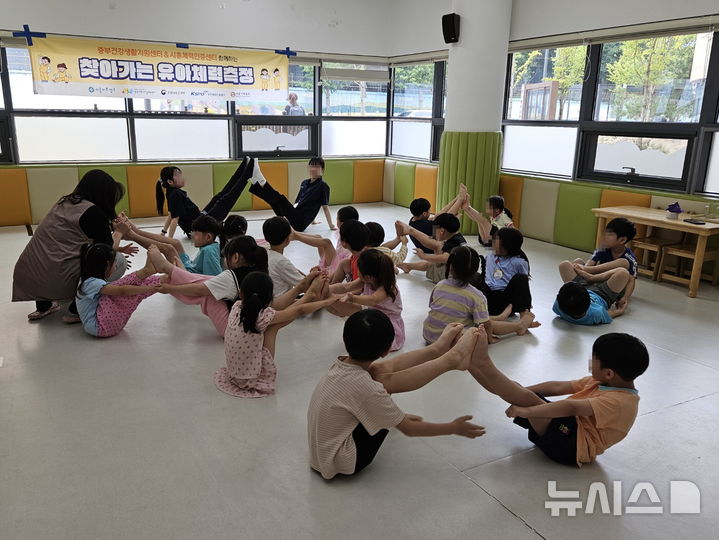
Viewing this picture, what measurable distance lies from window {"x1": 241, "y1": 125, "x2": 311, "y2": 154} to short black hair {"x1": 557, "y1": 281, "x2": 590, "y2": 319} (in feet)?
18.7

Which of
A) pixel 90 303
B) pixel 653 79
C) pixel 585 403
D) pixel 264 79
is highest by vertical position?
pixel 264 79

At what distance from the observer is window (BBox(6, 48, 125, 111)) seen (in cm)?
696

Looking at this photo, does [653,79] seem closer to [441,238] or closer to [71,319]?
[441,238]

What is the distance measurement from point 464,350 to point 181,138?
22.4 feet

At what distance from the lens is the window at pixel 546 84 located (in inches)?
256

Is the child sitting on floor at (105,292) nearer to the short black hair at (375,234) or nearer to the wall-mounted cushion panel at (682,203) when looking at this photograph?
the short black hair at (375,234)

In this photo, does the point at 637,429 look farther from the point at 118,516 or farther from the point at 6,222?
the point at 6,222

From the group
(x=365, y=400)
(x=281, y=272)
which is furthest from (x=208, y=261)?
(x=365, y=400)

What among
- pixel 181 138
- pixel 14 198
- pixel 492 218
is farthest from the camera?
pixel 181 138

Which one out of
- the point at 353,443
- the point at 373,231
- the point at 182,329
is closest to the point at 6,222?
the point at 182,329

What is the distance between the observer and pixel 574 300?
13.1 feet

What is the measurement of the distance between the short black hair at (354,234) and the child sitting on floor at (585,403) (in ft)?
5.01

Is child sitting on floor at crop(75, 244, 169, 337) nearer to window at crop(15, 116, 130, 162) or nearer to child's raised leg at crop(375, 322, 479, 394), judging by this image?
child's raised leg at crop(375, 322, 479, 394)

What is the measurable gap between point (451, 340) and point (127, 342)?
7.12 feet
